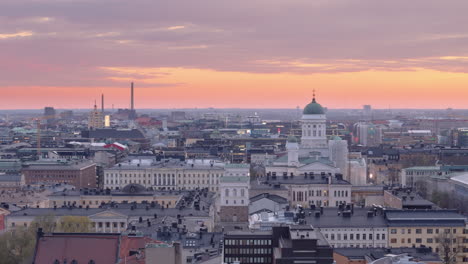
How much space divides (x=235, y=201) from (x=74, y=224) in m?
19.8

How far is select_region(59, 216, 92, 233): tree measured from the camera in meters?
Result: 81.9

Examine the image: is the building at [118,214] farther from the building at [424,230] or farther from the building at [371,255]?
the building at [371,255]

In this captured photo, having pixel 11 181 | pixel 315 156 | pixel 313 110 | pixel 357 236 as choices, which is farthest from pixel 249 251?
pixel 313 110

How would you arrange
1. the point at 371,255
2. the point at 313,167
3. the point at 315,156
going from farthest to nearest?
the point at 315,156
the point at 313,167
the point at 371,255

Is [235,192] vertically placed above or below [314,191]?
above

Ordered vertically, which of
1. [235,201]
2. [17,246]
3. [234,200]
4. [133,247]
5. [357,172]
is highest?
[234,200]

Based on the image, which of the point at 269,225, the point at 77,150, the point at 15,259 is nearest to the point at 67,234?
the point at 15,259

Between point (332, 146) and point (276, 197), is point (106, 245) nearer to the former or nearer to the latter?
point (276, 197)

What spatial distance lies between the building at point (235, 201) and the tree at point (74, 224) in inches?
618

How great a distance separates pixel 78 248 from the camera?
219ft

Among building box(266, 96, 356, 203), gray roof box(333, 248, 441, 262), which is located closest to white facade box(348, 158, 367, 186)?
building box(266, 96, 356, 203)

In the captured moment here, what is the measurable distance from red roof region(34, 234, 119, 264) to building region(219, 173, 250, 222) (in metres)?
29.3

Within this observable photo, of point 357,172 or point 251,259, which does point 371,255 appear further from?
point 357,172

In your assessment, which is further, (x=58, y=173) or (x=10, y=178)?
(x=58, y=173)
